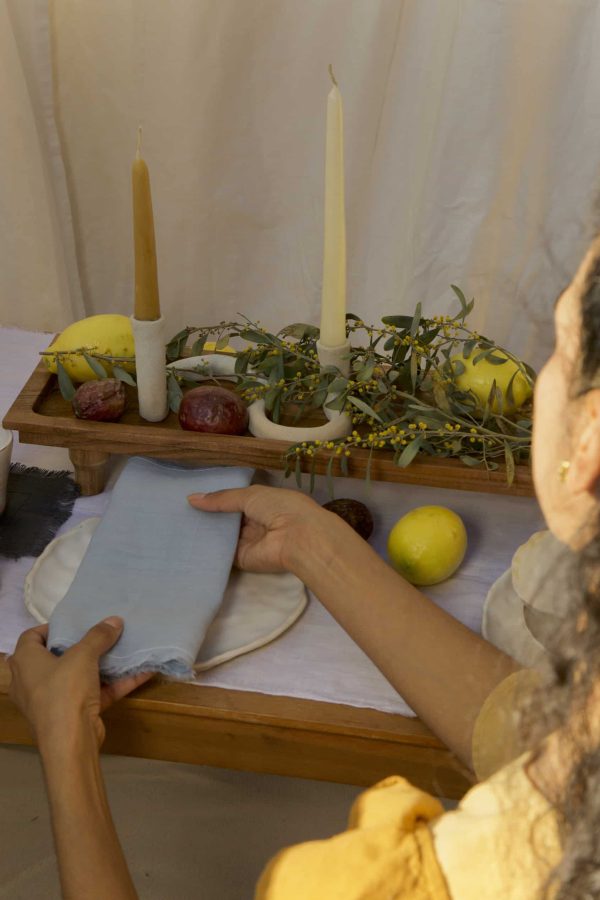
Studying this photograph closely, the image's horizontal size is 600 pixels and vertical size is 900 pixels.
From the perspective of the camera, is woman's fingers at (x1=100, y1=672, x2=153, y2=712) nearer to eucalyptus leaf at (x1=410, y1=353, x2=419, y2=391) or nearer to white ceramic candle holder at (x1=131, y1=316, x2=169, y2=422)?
white ceramic candle holder at (x1=131, y1=316, x2=169, y2=422)

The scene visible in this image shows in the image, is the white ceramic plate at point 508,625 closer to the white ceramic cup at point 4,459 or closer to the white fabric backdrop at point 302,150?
the white ceramic cup at point 4,459

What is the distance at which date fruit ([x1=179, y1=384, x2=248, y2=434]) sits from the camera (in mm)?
993

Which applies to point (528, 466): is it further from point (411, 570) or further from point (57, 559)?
point (57, 559)

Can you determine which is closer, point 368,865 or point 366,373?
point 368,865

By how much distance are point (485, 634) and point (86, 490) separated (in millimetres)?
472

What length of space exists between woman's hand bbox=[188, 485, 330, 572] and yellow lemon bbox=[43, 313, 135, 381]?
0.69 ft

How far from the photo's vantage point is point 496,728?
75cm

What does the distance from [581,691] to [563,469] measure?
0.43 ft

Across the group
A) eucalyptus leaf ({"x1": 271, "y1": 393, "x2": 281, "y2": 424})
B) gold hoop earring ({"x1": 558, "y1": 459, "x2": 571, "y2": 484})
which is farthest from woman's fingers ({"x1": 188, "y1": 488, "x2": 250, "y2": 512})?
gold hoop earring ({"x1": 558, "y1": 459, "x2": 571, "y2": 484})

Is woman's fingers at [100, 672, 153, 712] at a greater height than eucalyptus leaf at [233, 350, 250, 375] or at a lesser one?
lesser

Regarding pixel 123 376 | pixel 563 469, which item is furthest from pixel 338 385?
pixel 563 469

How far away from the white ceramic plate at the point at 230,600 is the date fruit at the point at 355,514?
87 millimetres

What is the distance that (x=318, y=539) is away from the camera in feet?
2.92

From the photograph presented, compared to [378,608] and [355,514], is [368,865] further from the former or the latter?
[355,514]
